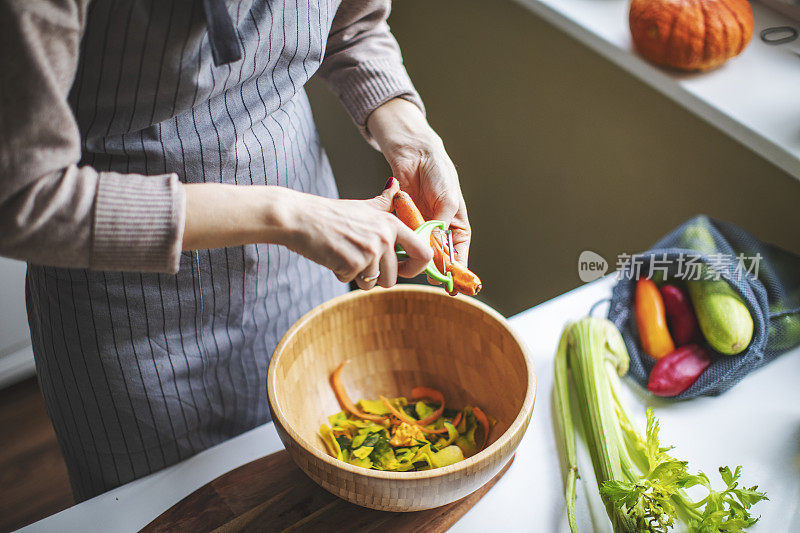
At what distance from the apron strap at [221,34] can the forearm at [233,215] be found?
0.50 ft

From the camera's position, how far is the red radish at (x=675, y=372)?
95 centimetres

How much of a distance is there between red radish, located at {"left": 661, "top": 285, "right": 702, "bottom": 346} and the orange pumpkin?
0.49 m

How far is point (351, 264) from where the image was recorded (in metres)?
0.69

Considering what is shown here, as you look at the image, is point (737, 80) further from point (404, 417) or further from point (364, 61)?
point (404, 417)

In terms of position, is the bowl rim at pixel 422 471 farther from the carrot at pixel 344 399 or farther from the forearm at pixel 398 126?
the forearm at pixel 398 126

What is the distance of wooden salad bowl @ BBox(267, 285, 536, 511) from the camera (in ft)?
2.31

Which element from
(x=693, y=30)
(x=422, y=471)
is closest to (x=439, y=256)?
(x=422, y=471)

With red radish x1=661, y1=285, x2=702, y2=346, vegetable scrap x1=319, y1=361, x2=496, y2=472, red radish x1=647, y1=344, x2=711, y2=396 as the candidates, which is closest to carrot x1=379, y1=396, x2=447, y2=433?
vegetable scrap x1=319, y1=361, x2=496, y2=472

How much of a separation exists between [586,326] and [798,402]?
0.32 meters

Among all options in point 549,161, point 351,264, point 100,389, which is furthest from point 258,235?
point 549,161

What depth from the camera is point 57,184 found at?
58cm

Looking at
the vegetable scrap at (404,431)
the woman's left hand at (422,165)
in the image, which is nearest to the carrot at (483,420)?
the vegetable scrap at (404,431)

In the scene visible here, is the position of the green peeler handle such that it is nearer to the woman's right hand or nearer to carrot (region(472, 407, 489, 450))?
the woman's right hand

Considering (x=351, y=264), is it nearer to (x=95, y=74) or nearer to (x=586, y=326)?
(x=95, y=74)
